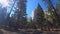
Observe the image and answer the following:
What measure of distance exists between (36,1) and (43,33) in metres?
0.48

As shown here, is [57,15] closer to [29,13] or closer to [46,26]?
[46,26]

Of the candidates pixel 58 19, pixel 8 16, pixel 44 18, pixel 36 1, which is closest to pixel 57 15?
pixel 58 19

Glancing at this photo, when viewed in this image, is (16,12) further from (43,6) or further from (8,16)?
(43,6)

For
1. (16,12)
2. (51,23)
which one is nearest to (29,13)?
(16,12)

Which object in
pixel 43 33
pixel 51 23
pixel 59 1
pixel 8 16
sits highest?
pixel 59 1

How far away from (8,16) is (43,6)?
538 millimetres

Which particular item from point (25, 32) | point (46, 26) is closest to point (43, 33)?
point (46, 26)

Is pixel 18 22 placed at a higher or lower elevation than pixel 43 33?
higher

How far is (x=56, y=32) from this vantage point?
2.23 metres

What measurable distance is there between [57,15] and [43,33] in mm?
337

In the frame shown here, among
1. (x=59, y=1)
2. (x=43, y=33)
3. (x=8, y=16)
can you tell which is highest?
(x=59, y=1)

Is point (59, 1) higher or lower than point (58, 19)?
higher

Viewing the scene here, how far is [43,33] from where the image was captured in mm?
2279

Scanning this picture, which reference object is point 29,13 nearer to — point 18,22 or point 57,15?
point 18,22
